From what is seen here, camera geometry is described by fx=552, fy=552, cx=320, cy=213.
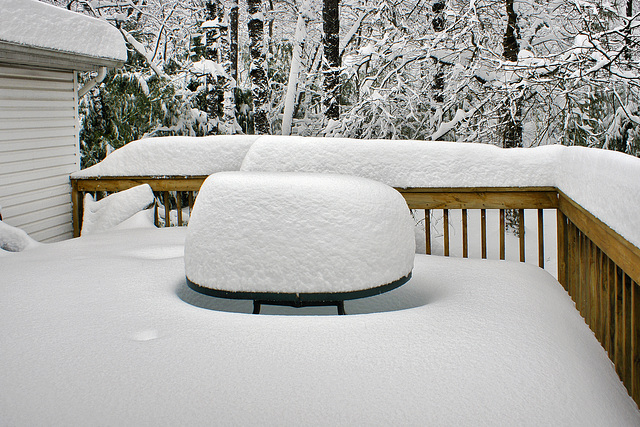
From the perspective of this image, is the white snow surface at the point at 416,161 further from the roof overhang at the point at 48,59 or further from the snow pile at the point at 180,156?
the roof overhang at the point at 48,59

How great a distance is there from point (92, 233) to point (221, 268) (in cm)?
278

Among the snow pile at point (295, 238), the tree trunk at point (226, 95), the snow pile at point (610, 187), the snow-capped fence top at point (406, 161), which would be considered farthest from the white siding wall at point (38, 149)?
the snow pile at point (610, 187)

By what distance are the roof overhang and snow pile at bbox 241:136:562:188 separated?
1.86 metres

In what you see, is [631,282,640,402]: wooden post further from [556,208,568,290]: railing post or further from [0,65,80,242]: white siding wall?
[0,65,80,242]: white siding wall

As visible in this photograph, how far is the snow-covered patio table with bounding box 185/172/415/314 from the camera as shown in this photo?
8.44 ft

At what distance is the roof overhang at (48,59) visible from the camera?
4.15 meters

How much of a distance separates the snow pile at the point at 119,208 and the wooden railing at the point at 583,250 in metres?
0.11

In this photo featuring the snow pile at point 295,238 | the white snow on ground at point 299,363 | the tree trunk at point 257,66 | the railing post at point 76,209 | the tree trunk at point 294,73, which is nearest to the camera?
the white snow on ground at point 299,363

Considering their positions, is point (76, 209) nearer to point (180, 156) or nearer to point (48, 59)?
point (180, 156)

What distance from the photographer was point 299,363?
1.95 meters

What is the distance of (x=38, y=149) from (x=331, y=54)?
16.0 feet

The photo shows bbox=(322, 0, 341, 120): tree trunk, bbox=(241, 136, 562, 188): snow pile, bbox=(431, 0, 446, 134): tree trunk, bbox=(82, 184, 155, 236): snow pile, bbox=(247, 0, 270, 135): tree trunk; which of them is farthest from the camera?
bbox=(247, 0, 270, 135): tree trunk

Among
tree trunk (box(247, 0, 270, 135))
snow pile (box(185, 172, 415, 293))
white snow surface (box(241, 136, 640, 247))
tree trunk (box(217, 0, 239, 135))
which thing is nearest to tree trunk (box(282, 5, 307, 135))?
tree trunk (box(247, 0, 270, 135))

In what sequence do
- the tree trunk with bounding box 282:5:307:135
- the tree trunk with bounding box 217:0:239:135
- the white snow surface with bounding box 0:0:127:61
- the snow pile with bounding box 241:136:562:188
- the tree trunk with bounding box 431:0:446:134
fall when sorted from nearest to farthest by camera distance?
the white snow surface with bounding box 0:0:127:61 < the snow pile with bounding box 241:136:562:188 < the tree trunk with bounding box 431:0:446:134 < the tree trunk with bounding box 282:5:307:135 < the tree trunk with bounding box 217:0:239:135
